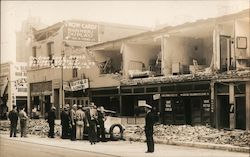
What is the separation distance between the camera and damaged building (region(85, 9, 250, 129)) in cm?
1830

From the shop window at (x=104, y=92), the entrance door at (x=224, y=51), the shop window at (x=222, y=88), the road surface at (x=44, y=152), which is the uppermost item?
the entrance door at (x=224, y=51)

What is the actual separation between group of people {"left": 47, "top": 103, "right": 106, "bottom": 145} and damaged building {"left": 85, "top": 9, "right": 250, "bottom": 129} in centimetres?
507

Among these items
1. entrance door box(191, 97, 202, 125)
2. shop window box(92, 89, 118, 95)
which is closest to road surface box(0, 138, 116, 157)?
entrance door box(191, 97, 202, 125)

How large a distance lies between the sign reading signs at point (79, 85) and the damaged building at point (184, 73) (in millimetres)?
461

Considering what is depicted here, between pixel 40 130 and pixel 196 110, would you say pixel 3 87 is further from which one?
pixel 196 110

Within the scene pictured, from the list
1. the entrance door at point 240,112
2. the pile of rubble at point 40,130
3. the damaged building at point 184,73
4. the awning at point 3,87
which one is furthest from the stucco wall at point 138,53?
the awning at point 3,87

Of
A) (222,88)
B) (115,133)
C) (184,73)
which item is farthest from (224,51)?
(115,133)

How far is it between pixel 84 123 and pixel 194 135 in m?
4.05

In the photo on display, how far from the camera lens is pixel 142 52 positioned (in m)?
25.7

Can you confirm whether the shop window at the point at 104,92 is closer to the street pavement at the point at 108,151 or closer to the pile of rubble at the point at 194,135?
the pile of rubble at the point at 194,135

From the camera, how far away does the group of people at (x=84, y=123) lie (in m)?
16.1

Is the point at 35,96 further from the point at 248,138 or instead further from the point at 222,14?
the point at 248,138

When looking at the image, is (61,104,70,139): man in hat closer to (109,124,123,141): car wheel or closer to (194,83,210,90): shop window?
(109,124,123,141): car wheel

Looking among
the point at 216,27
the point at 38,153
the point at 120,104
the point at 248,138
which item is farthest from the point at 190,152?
the point at 120,104
